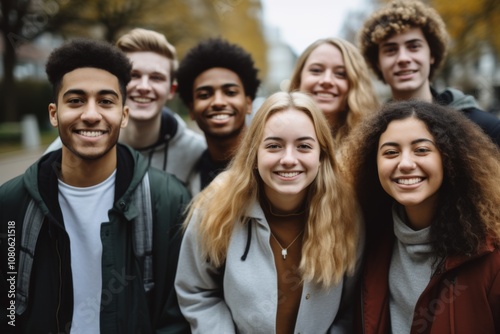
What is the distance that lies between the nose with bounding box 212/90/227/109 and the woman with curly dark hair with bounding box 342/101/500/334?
1.59 m

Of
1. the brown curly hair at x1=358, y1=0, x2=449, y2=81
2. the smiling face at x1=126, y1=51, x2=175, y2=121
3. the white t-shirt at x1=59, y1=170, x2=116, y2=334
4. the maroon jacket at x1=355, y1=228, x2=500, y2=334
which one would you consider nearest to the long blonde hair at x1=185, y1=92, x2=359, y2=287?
the maroon jacket at x1=355, y1=228, x2=500, y2=334

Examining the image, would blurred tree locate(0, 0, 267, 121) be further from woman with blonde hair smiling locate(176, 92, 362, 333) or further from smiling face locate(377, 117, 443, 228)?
smiling face locate(377, 117, 443, 228)

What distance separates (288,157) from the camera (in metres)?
2.74

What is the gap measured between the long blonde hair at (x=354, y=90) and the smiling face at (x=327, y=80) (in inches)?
2.0

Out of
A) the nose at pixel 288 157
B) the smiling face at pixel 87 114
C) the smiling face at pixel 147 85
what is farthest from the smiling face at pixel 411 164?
the smiling face at pixel 147 85

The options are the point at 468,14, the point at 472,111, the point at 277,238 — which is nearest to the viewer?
the point at 277,238

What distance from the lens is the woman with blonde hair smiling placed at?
276 cm

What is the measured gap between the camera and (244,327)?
2.82 meters

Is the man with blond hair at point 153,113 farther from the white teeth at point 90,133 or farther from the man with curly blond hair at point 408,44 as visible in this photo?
the man with curly blond hair at point 408,44

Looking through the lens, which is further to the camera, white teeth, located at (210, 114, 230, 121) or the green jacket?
white teeth, located at (210, 114, 230, 121)

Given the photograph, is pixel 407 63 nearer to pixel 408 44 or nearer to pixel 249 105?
pixel 408 44

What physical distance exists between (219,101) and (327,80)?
3.41ft

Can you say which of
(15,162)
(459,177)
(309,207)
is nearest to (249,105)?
(309,207)

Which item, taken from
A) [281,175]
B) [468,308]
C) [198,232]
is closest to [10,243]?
[198,232]
